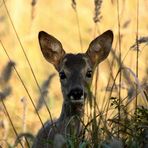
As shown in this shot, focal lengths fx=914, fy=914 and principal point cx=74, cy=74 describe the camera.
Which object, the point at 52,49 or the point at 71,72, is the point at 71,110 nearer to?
the point at 71,72

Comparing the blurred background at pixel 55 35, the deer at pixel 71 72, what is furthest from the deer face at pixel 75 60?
the blurred background at pixel 55 35

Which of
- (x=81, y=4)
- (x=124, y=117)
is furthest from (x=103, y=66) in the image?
(x=124, y=117)

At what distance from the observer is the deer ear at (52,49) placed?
7562mm

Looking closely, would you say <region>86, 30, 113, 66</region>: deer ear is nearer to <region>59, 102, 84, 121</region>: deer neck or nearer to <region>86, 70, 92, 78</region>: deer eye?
<region>86, 70, 92, 78</region>: deer eye

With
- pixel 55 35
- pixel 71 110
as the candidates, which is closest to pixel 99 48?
pixel 71 110

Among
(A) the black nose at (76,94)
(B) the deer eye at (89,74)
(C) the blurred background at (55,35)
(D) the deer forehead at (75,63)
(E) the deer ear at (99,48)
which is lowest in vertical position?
(A) the black nose at (76,94)

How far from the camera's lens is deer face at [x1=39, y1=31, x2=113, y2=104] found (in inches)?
272

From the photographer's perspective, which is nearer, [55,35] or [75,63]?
[75,63]

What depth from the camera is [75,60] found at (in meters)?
7.32

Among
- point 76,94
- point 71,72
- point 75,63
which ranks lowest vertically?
point 76,94

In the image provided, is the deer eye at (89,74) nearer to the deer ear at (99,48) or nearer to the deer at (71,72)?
the deer at (71,72)

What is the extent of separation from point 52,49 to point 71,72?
0.50 m

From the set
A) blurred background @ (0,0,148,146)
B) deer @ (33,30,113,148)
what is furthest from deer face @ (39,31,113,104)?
blurred background @ (0,0,148,146)

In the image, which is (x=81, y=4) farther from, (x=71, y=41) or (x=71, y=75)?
(x=71, y=75)
